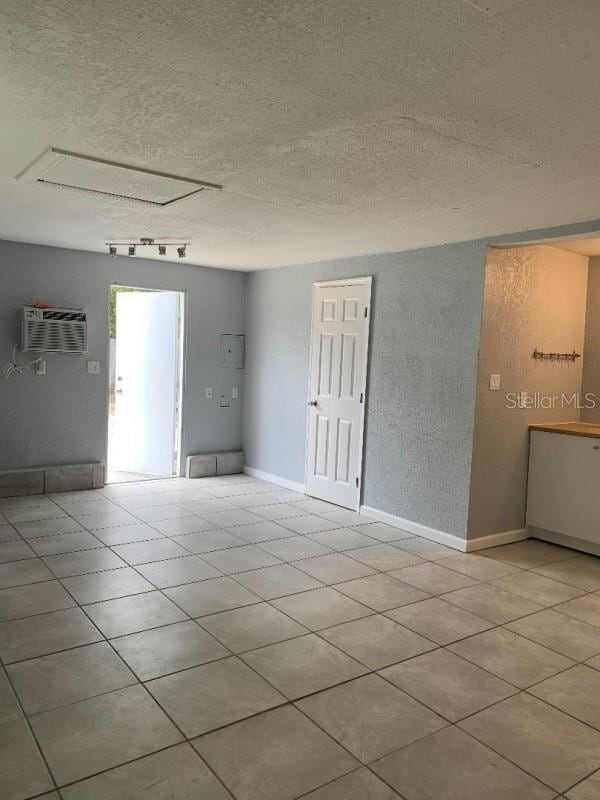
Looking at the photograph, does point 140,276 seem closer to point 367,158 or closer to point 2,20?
point 367,158

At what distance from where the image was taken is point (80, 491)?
19.9ft

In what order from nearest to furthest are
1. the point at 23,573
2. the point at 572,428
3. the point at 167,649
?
the point at 167,649
the point at 23,573
the point at 572,428

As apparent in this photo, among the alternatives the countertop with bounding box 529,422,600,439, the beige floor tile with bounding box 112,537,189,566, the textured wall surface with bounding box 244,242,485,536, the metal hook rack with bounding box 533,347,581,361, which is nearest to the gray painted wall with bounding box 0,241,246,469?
the textured wall surface with bounding box 244,242,485,536

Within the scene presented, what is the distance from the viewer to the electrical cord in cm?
575

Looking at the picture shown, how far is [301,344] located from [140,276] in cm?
186

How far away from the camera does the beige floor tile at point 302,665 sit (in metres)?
2.69

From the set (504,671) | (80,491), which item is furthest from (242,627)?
(80,491)

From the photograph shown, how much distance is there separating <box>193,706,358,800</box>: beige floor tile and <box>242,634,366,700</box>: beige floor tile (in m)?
0.23

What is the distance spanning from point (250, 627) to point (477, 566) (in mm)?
1890

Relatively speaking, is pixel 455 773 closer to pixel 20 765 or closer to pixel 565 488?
pixel 20 765

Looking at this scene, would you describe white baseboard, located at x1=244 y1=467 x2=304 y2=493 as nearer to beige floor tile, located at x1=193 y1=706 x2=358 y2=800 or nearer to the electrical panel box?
the electrical panel box

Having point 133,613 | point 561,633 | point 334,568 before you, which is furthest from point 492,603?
point 133,613

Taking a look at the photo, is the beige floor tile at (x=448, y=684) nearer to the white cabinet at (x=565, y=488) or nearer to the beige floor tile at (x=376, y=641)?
the beige floor tile at (x=376, y=641)

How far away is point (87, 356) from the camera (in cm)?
619
